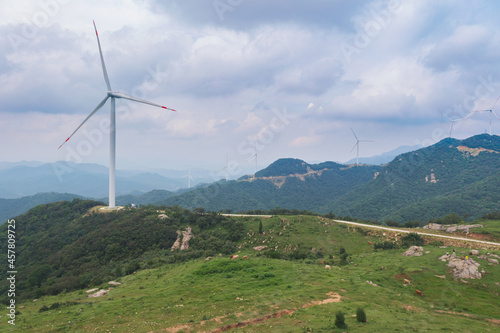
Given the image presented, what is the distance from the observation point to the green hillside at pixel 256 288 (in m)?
26.1

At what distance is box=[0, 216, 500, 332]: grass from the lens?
2545cm

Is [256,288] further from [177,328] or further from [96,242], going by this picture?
[96,242]

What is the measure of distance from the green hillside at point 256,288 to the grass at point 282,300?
14 centimetres

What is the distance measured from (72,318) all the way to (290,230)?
222ft

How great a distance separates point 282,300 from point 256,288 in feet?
19.9

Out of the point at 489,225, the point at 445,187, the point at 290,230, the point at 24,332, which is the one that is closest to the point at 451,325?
the point at 24,332

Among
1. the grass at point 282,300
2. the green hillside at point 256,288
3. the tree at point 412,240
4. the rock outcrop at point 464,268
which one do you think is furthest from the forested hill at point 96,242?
the rock outcrop at point 464,268

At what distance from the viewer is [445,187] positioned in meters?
197

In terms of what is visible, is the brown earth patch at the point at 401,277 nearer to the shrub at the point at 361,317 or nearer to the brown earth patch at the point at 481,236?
the shrub at the point at 361,317

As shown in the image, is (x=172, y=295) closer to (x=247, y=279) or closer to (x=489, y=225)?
(x=247, y=279)

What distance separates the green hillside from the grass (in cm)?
14

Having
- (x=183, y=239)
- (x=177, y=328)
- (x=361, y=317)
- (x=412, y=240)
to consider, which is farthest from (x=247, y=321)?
(x=183, y=239)

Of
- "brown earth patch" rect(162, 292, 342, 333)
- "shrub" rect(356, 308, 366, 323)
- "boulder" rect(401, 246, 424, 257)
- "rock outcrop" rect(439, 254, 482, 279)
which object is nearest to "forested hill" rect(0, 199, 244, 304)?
"brown earth patch" rect(162, 292, 342, 333)

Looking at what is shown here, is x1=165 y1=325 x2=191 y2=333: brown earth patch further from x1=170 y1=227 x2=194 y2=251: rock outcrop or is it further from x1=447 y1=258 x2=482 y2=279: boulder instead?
x1=170 y1=227 x2=194 y2=251: rock outcrop
